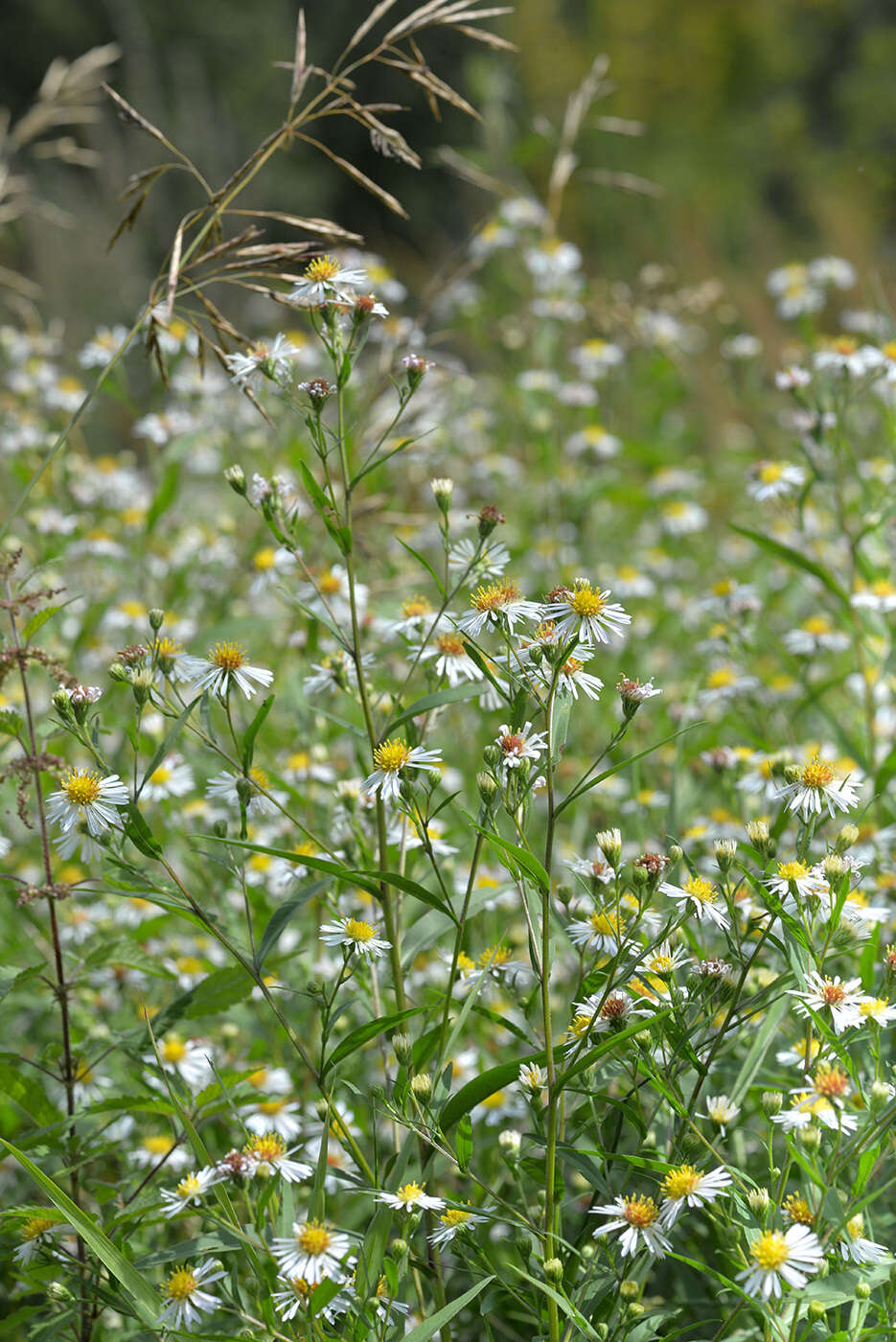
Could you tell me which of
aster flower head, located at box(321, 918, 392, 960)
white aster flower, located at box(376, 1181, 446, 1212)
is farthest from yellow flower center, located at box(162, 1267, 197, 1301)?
aster flower head, located at box(321, 918, 392, 960)

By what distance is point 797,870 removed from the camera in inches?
42.1

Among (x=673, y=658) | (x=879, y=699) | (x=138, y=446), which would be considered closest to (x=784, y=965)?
(x=879, y=699)

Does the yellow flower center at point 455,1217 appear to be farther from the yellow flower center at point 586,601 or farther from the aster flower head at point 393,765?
the yellow flower center at point 586,601

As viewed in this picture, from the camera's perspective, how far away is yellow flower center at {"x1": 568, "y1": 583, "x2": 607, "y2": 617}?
104 centimetres

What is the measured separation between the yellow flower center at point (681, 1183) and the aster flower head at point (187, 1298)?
422 millimetres

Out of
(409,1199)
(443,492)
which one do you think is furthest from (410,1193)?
(443,492)

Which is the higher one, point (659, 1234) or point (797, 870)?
point (797, 870)

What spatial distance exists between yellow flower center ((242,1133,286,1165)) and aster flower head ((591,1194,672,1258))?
309 millimetres

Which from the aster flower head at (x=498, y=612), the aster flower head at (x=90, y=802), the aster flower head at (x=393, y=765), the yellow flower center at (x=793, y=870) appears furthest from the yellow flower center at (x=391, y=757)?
the yellow flower center at (x=793, y=870)

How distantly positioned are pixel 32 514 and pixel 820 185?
874 centimetres

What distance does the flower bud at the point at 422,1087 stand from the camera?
1.00 meters

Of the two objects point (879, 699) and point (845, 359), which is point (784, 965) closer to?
point (879, 699)

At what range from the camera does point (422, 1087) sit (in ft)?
3.28

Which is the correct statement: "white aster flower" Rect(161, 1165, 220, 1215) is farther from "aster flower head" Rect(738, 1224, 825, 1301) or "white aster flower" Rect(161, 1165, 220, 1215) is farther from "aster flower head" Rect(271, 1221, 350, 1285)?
"aster flower head" Rect(738, 1224, 825, 1301)
